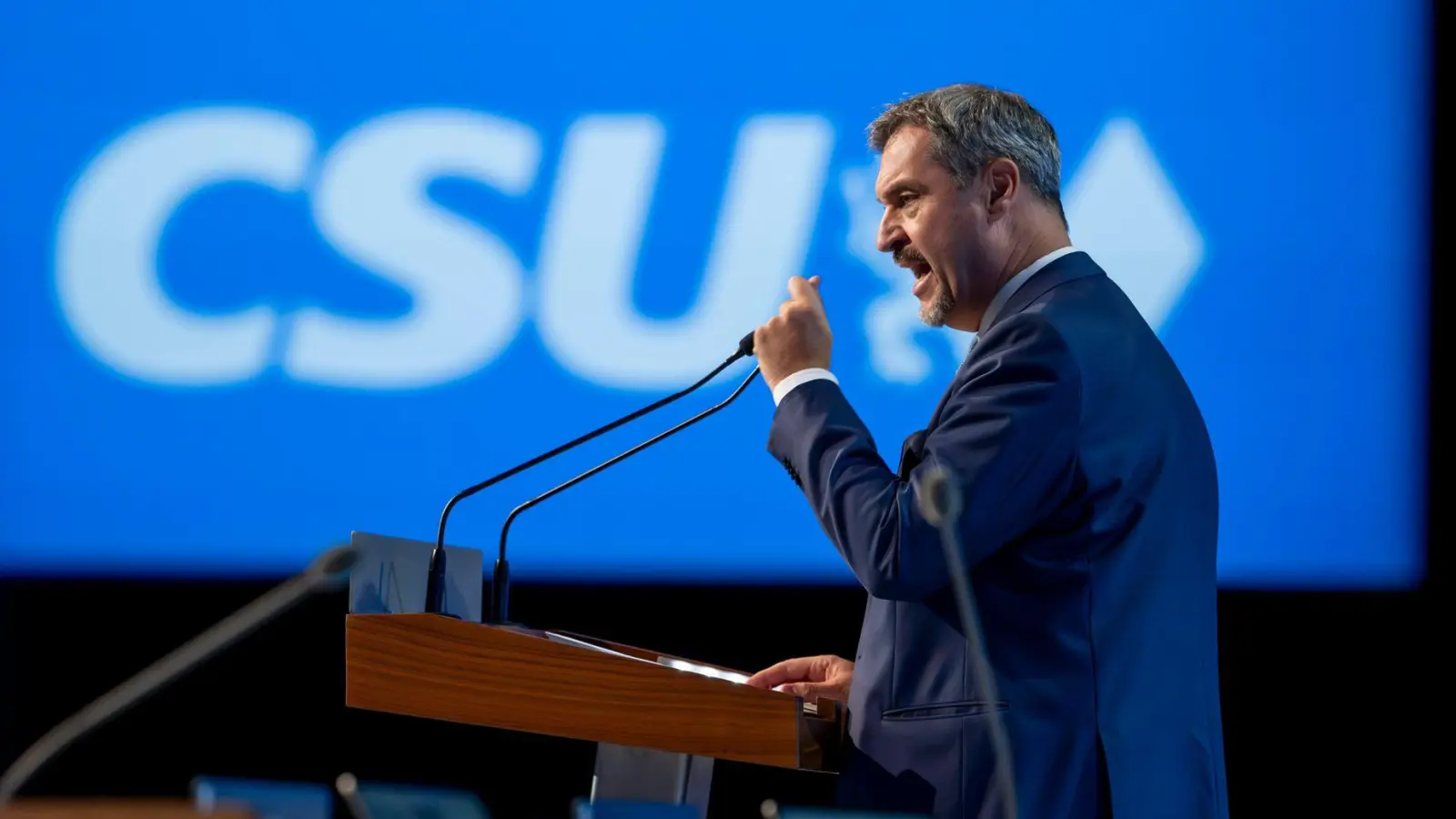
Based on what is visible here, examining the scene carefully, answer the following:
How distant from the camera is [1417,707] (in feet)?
10.2

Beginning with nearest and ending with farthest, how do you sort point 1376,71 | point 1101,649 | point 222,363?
point 1101,649 → point 1376,71 → point 222,363

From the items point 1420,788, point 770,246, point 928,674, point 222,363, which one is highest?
point 770,246

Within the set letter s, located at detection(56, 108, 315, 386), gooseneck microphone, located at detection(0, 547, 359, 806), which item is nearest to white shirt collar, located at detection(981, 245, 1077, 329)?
gooseneck microphone, located at detection(0, 547, 359, 806)

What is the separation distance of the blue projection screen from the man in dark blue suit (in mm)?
1290

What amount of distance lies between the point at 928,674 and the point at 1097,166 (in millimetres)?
1691

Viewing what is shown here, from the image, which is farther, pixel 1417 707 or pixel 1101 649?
pixel 1417 707

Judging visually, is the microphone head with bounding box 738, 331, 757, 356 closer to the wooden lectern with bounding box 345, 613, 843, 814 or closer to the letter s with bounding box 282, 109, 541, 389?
the wooden lectern with bounding box 345, 613, 843, 814

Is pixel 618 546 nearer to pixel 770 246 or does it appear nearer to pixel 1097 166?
pixel 770 246

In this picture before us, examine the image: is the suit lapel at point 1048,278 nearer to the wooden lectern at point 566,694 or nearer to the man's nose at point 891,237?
the man's nose at point 891,237

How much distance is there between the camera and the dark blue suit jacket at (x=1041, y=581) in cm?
157

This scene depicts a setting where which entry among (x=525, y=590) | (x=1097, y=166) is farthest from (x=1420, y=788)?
(x=525, y=590)

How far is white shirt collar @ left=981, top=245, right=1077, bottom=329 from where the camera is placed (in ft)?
6.15

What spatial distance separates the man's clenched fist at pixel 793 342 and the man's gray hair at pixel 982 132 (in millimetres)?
307

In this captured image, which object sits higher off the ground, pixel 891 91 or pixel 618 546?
pixel 891 91
